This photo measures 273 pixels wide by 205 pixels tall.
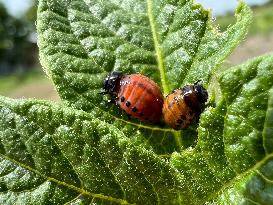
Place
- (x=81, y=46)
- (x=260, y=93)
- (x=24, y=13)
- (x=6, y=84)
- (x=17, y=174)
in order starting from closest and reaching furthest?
(x=260, y=93), (x=17, y=174), (x=81, y=46), (x=6, y=84), (x=24, y=13)

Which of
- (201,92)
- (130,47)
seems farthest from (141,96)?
(201,92)

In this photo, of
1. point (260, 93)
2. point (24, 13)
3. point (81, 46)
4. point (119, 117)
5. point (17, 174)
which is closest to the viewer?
point (260, 93)

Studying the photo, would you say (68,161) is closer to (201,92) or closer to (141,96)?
(201,92)

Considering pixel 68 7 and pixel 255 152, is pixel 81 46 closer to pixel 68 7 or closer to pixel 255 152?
pixel 68 7

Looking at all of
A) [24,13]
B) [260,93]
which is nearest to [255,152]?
[260,93]

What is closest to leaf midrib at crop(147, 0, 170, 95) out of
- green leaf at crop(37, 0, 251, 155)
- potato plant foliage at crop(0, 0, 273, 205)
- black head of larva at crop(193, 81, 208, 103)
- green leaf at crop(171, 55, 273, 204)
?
green leaf at crop(37, 0, 251, 155)

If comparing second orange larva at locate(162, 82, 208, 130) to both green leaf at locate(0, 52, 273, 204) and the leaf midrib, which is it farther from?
green leaf at locate(0, 52, 273, 204)
